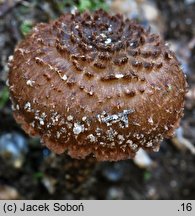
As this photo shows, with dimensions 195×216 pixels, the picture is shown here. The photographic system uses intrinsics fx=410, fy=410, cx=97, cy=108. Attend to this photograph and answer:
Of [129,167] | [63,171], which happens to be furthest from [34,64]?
[129,167]

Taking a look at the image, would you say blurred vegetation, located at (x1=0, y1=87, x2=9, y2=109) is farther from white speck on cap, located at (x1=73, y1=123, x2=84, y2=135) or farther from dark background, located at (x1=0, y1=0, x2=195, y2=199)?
white speck on cap, located at (x1=73, y1=123, x2=84, y2=135)

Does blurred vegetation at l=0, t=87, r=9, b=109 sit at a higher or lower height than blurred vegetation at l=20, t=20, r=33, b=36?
lower

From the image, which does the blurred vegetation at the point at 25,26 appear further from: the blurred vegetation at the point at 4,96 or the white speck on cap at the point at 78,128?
the white speck on cap at the point at 78,128

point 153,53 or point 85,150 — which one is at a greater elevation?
point 153,53

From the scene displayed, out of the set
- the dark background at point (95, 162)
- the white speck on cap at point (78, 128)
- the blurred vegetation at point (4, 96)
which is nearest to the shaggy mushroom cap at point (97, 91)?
the white speck on cap at point (78, 128)

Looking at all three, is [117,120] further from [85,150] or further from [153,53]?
[153,53]

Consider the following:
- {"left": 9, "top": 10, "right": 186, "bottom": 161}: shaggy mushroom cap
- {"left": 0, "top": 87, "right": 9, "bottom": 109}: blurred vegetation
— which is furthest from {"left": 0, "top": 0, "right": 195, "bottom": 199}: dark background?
{"left": 9, "top": 10, "right": 186, "bottom": 161}: shaggy mushroom cap
